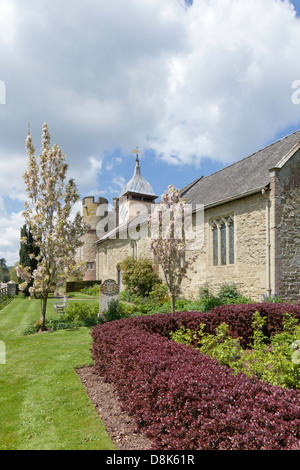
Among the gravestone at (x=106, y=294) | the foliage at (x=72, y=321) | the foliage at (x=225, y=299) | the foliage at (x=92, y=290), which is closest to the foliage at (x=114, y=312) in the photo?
the gravestone at (x=106, y=294)

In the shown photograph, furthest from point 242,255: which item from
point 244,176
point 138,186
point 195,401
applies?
point 138,186

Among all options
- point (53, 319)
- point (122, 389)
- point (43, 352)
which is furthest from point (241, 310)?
point (53, 319)

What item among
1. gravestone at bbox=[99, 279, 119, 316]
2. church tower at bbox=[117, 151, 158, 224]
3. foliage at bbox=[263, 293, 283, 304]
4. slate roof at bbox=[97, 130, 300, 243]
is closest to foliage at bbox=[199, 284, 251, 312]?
foliage at bbox=[263, 293, 283, 304]

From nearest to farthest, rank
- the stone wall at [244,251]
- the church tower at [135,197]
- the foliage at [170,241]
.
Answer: the foliage at [170,241], the stone wall at [244,251], the church tower at [135,197]

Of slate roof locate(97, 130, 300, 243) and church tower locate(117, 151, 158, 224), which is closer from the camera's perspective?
slate roof locate(97, 130, 300, 243)

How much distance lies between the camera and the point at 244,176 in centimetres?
1428

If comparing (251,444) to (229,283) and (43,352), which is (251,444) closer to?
(43,352)

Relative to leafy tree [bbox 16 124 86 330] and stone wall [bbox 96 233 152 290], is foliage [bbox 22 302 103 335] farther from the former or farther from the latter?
stone wall [bbox 96 233 152 290]

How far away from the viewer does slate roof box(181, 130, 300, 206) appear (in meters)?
12.8

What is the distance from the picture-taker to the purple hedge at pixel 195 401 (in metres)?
2.52

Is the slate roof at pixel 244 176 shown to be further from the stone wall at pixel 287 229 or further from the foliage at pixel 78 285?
the foliage at pixel 78 285

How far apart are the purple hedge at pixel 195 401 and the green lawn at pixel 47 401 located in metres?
0.63

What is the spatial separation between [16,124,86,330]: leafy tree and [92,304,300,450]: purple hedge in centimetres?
654

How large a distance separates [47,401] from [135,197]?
31401 millimetres
